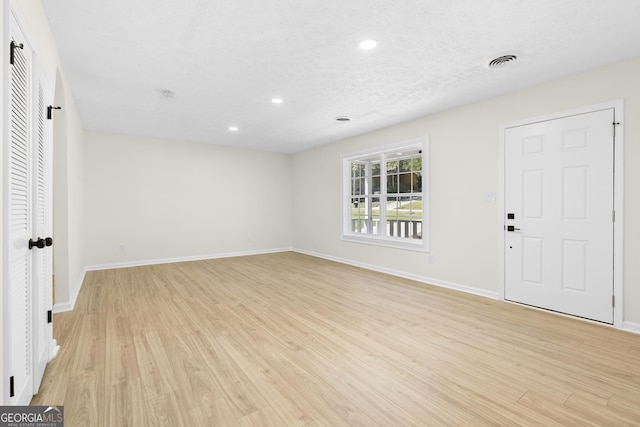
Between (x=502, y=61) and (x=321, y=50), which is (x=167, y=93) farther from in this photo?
(x=502, y=61)

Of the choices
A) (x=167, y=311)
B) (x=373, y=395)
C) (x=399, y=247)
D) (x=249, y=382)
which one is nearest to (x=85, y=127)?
(x=167, y=311)

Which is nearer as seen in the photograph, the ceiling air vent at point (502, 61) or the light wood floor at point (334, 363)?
the light wood floor at point (334, 363)

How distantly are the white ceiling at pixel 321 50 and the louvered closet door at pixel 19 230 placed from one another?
90 centimetres

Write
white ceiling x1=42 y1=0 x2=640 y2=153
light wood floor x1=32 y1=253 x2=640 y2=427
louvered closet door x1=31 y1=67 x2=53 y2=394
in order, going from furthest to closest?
white ceiling x1=42 y1=0 x2=640 y2=153 < louvered closet door x1=31 y1=67 x2=53 y2=394 < light wood floor x1=32 y1=253 x2=640 y2=427

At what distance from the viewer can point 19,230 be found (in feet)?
5.21

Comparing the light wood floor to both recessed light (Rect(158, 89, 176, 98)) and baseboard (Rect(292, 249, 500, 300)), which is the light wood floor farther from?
recessed light (Rect(158, 89, 176, 98))

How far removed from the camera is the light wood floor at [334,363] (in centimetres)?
171

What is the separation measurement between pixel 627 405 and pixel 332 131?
4905 millimetres

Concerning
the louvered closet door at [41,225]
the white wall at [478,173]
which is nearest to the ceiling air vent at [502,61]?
the white wall at [478,173]

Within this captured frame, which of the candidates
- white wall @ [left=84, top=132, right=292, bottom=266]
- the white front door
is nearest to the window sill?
the white front door

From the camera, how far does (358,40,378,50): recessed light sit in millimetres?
2506

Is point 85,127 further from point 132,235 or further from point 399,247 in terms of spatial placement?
point 399,247

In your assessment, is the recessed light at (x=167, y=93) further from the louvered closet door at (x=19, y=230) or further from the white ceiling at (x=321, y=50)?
the louvered closet door at (x=19, y=230)

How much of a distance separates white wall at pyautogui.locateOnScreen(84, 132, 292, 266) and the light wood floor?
92.4 inches
